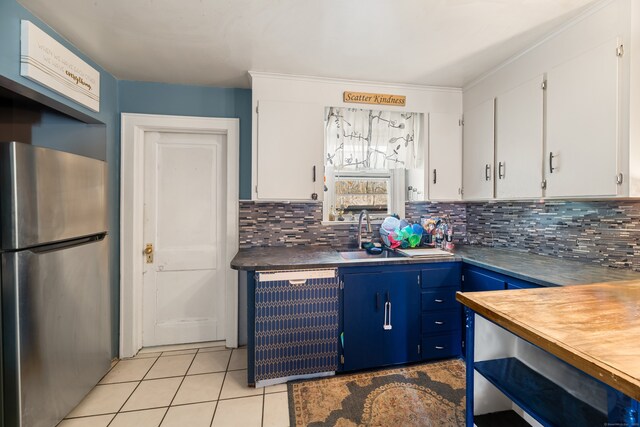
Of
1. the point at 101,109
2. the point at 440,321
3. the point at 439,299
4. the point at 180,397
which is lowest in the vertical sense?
the point at 180,397

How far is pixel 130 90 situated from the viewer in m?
2.40

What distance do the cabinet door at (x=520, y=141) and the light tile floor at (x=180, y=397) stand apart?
2.20 metres

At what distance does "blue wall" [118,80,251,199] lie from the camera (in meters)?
2.40

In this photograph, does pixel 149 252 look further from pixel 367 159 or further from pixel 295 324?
pixel 367 159

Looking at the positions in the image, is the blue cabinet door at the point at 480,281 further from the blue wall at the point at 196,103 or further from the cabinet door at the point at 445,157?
the blue wall at the point at 196,103

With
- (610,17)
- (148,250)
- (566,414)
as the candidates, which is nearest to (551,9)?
(610,17)

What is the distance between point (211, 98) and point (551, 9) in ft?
8.12

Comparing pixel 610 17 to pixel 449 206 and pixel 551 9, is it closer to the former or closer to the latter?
pixel 551 9

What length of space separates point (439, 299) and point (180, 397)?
77.3 inches

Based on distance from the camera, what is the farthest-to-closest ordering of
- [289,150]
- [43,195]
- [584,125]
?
[289,150] < [584,125] < [43,195]

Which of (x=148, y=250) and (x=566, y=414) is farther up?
(x=148, y=250)

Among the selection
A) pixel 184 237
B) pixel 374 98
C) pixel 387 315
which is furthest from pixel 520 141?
pixel 184 237

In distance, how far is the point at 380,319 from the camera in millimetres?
2059

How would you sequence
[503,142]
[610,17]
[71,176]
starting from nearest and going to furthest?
[610,17], [71,176], [503,142]
